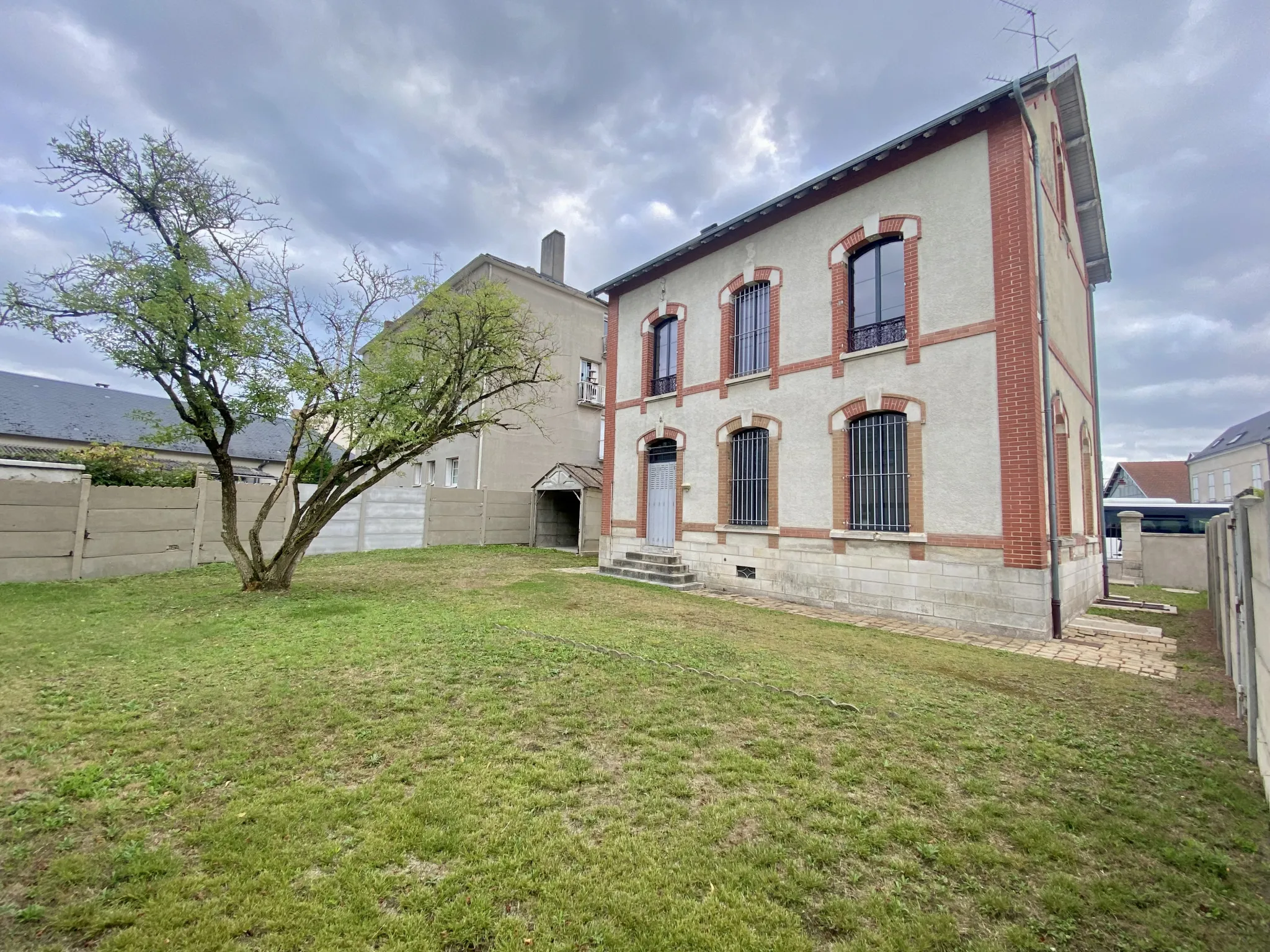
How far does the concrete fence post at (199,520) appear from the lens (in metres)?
10.5

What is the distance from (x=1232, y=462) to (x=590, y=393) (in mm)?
44858

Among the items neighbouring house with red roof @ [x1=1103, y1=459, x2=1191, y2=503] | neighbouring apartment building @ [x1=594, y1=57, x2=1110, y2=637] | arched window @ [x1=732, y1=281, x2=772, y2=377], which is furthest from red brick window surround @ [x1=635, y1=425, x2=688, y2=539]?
neighbouring house with red roof @ [x1=1103, y1=459, x2=1191, y2=503]

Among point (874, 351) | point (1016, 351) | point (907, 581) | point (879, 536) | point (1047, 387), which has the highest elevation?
point (874, 351)

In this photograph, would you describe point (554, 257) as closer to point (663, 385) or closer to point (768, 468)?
point (663, 385)

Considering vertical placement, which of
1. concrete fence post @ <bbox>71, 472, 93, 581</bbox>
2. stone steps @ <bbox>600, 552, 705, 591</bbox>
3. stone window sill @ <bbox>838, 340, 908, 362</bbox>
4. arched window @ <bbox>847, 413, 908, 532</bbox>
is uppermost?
stone window sill @ <bbox>838, 340, 908, 362</bbox>

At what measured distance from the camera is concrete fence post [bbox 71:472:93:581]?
28.8ft

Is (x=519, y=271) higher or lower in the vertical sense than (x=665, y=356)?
higher

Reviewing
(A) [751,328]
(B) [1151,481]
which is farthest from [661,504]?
(B) [1151,481]

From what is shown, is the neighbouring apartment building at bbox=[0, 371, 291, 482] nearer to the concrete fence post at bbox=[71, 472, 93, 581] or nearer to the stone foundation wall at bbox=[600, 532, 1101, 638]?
the concrete fence post at bbox=[71, 472, 93, 581]

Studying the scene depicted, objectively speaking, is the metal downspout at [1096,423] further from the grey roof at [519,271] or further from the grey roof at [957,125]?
the grey roof at [519,271]

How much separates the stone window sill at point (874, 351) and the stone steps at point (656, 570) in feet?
17.2

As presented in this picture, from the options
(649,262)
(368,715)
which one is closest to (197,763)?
(368,715)

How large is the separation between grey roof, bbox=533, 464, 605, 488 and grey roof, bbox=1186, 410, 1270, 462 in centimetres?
4014

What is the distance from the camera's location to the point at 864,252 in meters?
9.21
